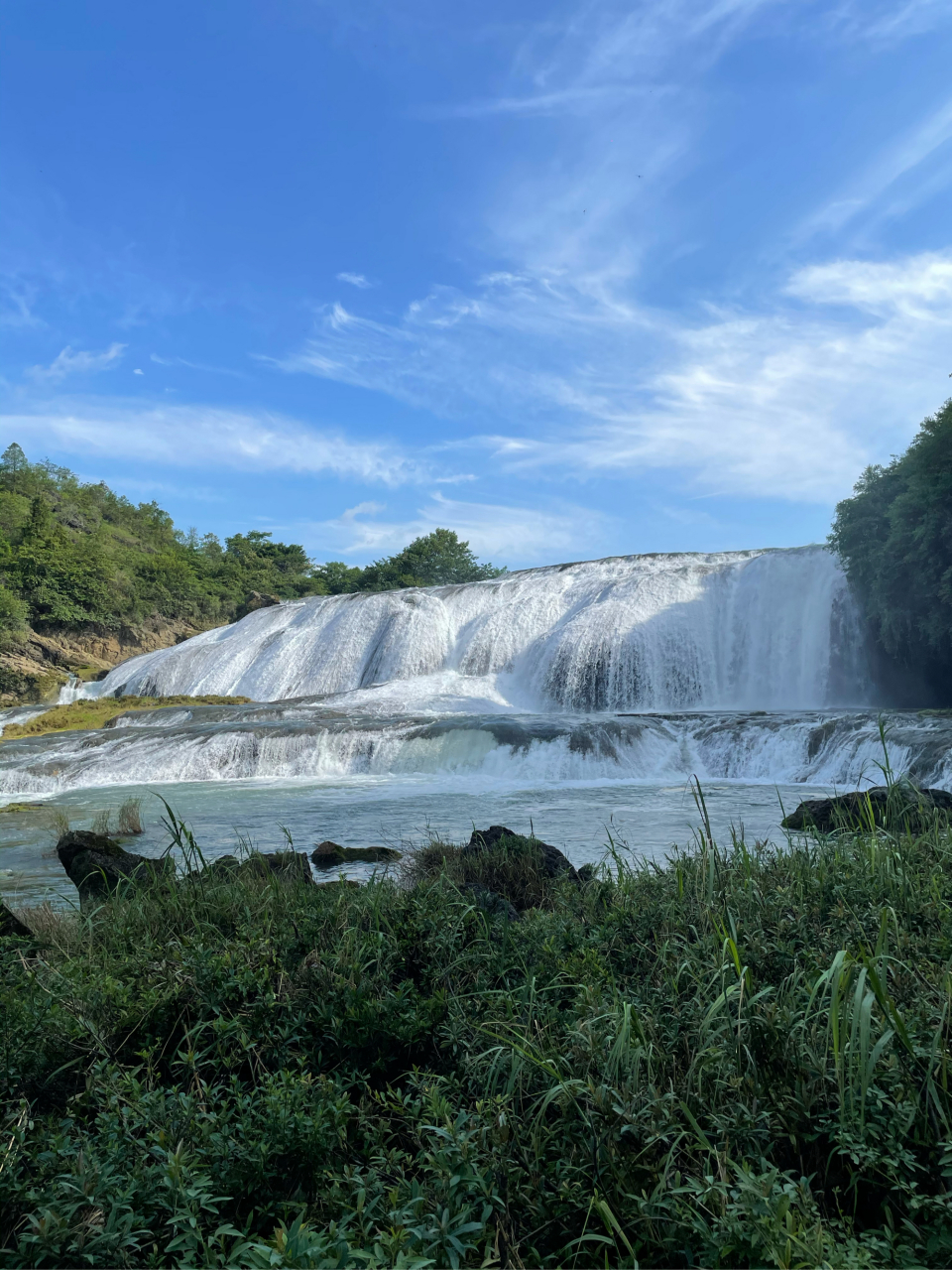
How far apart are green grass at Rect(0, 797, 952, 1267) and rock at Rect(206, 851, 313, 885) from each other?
60.9 inches

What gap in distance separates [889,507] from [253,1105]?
21747 millimetres

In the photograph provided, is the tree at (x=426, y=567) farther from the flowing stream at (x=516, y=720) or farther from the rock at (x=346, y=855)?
the rock at (x=346, y=855)

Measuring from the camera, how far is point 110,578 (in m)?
41.4

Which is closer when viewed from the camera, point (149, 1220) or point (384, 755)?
point (149, 1220)

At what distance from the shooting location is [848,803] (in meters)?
7.21

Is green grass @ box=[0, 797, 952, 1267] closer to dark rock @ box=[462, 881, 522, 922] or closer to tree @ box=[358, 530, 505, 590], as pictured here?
dark rock @ box=[462, 881, 522, 922]

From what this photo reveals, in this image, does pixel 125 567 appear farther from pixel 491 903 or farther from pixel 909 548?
pixel 491 903

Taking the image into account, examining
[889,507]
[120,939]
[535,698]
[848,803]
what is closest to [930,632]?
[889,507]

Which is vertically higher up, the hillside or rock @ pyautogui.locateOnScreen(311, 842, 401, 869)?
the hillside

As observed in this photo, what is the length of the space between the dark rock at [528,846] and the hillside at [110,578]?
33.2 m

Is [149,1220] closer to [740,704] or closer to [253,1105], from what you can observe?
[253,1105]

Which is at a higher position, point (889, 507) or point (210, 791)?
point (889, 507)

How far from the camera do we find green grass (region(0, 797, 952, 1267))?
1652 millimetres

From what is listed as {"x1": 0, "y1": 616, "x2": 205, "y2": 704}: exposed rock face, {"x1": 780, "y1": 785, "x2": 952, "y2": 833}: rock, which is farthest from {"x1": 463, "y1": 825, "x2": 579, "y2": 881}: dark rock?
{"x1": 0, "y1": 616, "x2": 205, "y2": 704}: exposed rock face
